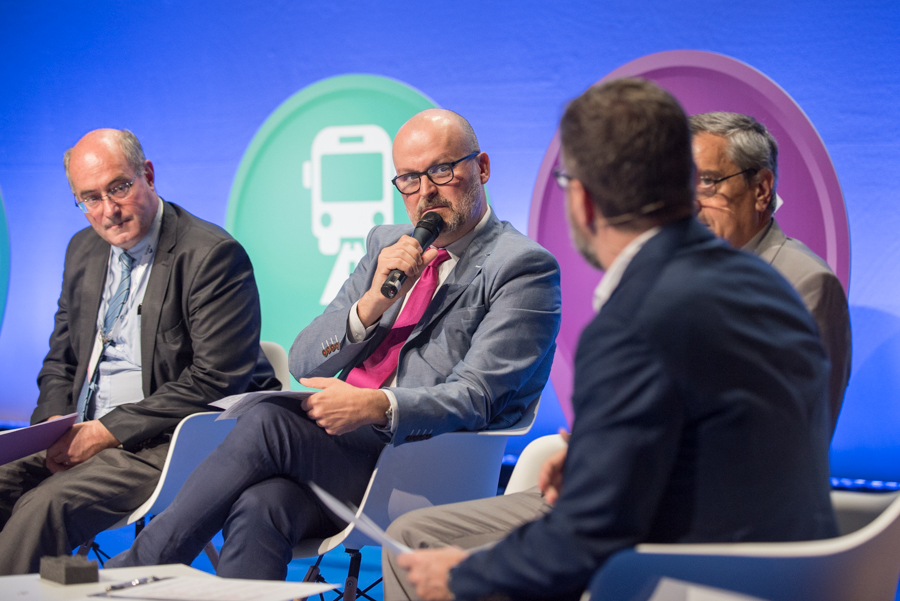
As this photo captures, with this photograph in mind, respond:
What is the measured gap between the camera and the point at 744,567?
3.29 feet

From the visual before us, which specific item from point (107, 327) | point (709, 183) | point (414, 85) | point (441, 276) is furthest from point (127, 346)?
point (709, 183)

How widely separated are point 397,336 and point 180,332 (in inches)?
31.4

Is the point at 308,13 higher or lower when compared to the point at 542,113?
higher

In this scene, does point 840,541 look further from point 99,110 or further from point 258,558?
point 99,110

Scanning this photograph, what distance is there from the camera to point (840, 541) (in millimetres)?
1035

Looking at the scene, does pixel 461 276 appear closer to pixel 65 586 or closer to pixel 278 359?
pixel 278 359

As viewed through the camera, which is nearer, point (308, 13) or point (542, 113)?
point (542, 113)

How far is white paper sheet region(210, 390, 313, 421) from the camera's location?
189 centimetres

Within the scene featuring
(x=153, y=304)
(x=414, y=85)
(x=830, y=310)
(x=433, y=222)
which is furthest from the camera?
(x=414, y=85)

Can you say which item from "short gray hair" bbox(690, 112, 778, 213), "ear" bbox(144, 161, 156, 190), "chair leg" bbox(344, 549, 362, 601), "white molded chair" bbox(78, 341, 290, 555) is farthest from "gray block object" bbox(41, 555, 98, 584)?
"ear" bbox(144, 161, 156, 190)

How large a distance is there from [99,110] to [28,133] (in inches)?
20.7

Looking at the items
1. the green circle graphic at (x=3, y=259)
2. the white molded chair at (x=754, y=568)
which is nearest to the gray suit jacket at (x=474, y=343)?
the white molded chair at (x=754, y=568)

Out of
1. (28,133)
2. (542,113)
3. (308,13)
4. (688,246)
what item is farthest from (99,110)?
(688,246)

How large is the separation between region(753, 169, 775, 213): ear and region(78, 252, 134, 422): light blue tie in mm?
2076
